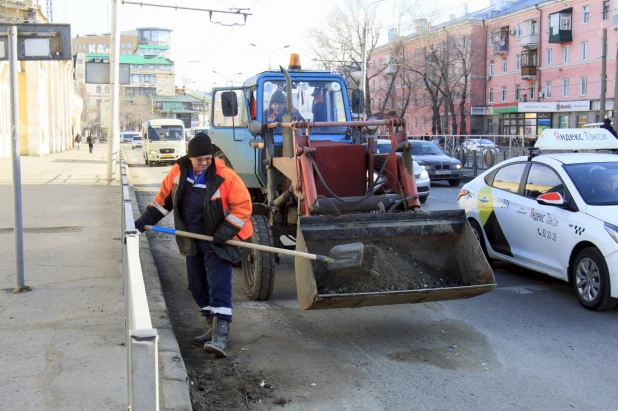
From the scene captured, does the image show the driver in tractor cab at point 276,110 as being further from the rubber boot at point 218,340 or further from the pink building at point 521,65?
the pink building at point 521,65

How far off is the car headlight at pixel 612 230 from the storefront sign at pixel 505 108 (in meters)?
56.7

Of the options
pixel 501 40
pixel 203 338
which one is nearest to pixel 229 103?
pixel 203 338

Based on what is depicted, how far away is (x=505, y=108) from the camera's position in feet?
203

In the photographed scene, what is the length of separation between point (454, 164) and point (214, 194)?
18.2 m

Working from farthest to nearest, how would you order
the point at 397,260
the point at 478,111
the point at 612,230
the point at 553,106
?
the point at 478,111 < the point at 553,106 < the point at 612,230 < the point at 397,260

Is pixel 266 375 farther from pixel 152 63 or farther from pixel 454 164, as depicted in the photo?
pixel 152 63

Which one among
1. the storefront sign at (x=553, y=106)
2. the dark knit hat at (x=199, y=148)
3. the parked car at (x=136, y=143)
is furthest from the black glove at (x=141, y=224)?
the parked car at (x=136, y=143)

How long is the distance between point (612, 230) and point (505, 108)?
57784 mm

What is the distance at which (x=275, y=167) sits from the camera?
8195 millimetres

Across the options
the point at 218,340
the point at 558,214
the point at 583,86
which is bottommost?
the point at 218,340

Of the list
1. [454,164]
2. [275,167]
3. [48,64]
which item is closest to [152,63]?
[48,64]

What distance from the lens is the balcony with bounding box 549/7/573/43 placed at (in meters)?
55.5

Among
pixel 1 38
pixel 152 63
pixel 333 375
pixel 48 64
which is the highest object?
pixel 152 63

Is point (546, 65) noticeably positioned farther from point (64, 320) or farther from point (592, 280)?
point (64, 320)
